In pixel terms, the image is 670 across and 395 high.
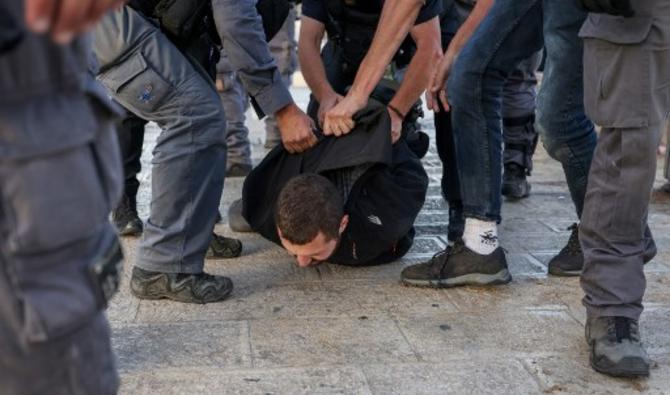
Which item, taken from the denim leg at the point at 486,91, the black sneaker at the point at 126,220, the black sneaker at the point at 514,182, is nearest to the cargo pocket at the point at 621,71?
the denim leg at the point at 486,91

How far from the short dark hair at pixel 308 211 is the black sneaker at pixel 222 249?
553mm

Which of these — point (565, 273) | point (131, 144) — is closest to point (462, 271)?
point (565, 273)

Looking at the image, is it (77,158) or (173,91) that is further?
(173,91)

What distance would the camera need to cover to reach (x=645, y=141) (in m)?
2.59

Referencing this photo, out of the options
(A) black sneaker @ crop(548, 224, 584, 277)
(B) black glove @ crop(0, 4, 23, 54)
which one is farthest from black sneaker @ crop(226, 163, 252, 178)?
(B) black glove @ crop(0, 4, 23, 54)

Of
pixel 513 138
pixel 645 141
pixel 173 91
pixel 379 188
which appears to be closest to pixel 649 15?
pixel 645 141

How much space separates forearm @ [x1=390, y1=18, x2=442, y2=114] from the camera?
3.75 meters

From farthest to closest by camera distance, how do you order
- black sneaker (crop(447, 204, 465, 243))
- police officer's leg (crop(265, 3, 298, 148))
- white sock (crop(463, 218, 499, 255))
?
1. police officer's leg (crop(265, 3, 298, 148))
2. black sneaker (crop(447, 204, 465, 243))
3. white sock (crop(463, 218, 499, 255))

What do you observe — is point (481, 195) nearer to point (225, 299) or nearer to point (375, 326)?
point (375, 326)

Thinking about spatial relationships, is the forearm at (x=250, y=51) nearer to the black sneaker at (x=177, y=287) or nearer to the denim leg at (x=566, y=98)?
the black sneaker at (x=177, y=287)

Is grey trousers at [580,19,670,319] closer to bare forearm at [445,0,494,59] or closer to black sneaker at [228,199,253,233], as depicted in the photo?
bare forearm at [445,0,494,59]

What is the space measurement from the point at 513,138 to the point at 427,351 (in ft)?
8.17

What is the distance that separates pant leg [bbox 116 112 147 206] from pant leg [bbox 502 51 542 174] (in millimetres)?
2098

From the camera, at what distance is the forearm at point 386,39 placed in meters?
3.41
